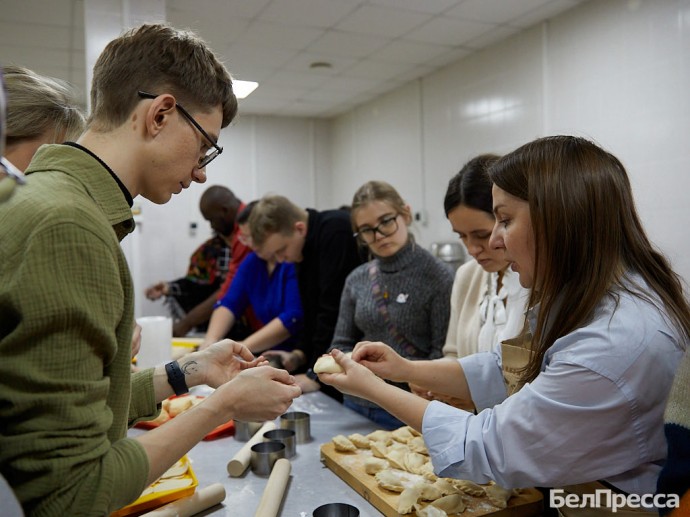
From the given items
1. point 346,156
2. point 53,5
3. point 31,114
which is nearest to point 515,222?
point 31,114

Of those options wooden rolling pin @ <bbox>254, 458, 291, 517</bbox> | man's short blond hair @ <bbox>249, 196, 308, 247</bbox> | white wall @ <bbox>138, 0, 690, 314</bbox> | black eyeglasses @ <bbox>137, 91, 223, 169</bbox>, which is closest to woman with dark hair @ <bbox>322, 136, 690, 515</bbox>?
wooden rolling pin @ <bbox>254, 458, 291, 517</bbox>

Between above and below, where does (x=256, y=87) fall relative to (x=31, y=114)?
above

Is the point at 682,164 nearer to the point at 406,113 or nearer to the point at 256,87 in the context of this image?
the point at 406,113

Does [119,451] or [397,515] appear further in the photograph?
[397,515]

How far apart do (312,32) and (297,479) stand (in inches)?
149

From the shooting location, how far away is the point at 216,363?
59.7 inches

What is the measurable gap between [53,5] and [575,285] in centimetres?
408

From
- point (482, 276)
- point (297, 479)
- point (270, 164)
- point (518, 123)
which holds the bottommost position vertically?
point (297, 479)

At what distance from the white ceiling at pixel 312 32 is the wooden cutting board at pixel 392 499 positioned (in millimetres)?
2623

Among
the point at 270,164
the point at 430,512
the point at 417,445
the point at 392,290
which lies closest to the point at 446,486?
the point at 430,512

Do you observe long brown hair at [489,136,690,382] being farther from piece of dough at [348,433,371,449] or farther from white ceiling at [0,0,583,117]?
white ceiling at [0,0,583,117]

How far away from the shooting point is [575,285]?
115cm

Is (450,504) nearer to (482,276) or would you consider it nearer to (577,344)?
(577,344)

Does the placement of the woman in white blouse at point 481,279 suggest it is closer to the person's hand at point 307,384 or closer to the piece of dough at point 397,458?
the piece of dough at point 397,458
